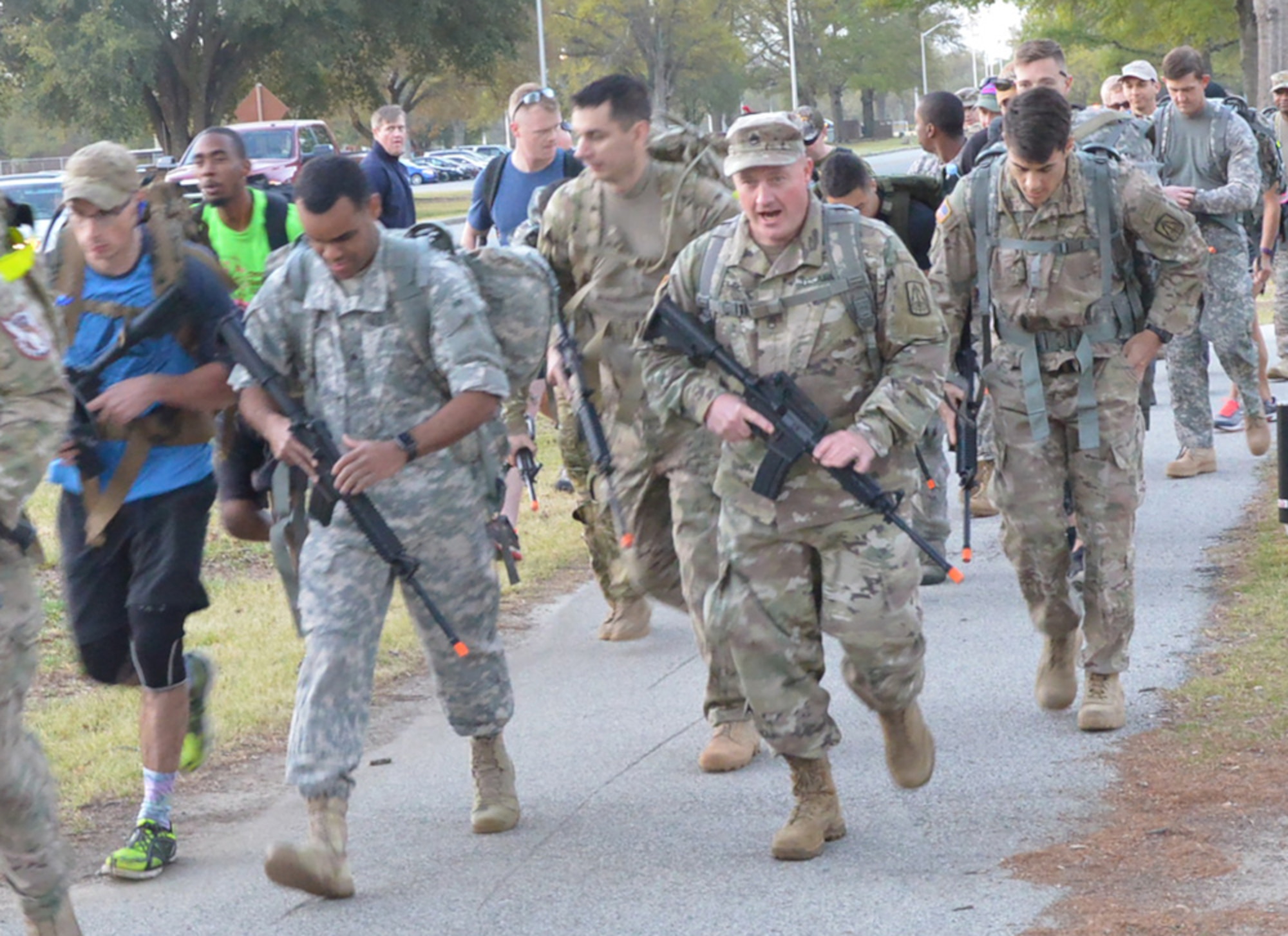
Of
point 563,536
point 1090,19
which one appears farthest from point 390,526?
point 1090,19

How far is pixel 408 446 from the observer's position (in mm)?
4855

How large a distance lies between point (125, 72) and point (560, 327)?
41830mm

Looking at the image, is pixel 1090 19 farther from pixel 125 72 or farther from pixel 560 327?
pixel 560 327

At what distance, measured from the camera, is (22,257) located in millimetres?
4035

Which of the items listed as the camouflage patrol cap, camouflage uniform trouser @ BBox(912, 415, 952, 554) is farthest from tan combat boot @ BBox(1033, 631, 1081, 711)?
the camouflage patrol cap

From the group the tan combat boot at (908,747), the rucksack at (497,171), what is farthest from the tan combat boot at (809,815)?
the rucksack at (497,171)

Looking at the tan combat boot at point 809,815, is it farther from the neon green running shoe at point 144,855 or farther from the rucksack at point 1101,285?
the neon green running shoe at point 144,855

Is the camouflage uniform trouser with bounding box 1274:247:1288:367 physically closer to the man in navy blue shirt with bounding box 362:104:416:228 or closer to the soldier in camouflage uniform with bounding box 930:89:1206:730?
the man in navy blue shirt with bounding box 362:104:416:228

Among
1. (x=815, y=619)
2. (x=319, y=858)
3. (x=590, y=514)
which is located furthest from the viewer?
(x=590, y=514)

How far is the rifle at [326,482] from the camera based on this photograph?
492 cm

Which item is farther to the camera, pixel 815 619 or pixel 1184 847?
pixel 815 619

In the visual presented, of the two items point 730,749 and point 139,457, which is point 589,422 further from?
point 139,457

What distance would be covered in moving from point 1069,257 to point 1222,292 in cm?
485

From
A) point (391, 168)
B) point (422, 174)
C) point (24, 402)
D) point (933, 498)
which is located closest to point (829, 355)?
point (24, 402)
